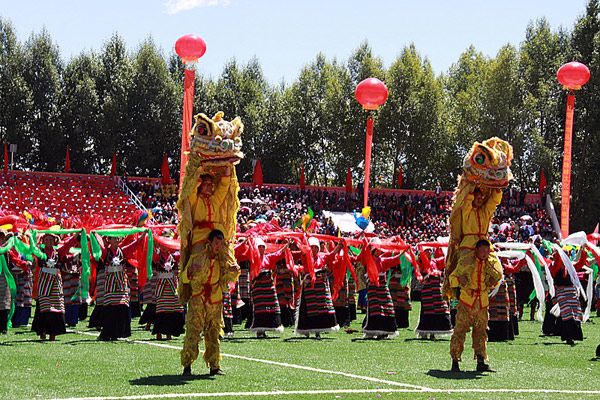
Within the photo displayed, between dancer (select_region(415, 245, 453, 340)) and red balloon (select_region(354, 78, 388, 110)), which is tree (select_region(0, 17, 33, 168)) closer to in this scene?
red balloon (select_region(354, 78, 388, 110))

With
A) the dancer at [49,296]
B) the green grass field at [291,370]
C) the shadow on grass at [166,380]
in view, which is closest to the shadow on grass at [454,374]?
the green grass field at [291,370]

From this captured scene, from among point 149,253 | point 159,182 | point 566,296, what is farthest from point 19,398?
point 159,182

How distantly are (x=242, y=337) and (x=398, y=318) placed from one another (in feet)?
11.2

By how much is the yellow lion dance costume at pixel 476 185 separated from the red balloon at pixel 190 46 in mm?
8630

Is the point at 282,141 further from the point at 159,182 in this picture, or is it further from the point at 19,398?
the point at 19,398

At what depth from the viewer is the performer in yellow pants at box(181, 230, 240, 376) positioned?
7.43 meters

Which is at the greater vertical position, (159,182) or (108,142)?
(108,142)

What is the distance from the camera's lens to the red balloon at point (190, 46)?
1562 centimetres

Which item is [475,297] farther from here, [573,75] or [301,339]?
[573,75]

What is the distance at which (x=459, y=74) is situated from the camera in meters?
49.8

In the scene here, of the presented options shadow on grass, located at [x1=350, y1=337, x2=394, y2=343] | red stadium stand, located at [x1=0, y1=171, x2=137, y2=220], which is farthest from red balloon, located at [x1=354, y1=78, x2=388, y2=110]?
red stadium stand, located at [x1=0, y1=171, x2=137, y2=220]

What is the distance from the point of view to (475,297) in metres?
8.31

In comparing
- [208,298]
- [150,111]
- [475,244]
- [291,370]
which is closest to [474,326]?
[475,244]

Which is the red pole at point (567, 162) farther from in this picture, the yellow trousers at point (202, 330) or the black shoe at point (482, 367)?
the yellow trousers at point (202, 330)
